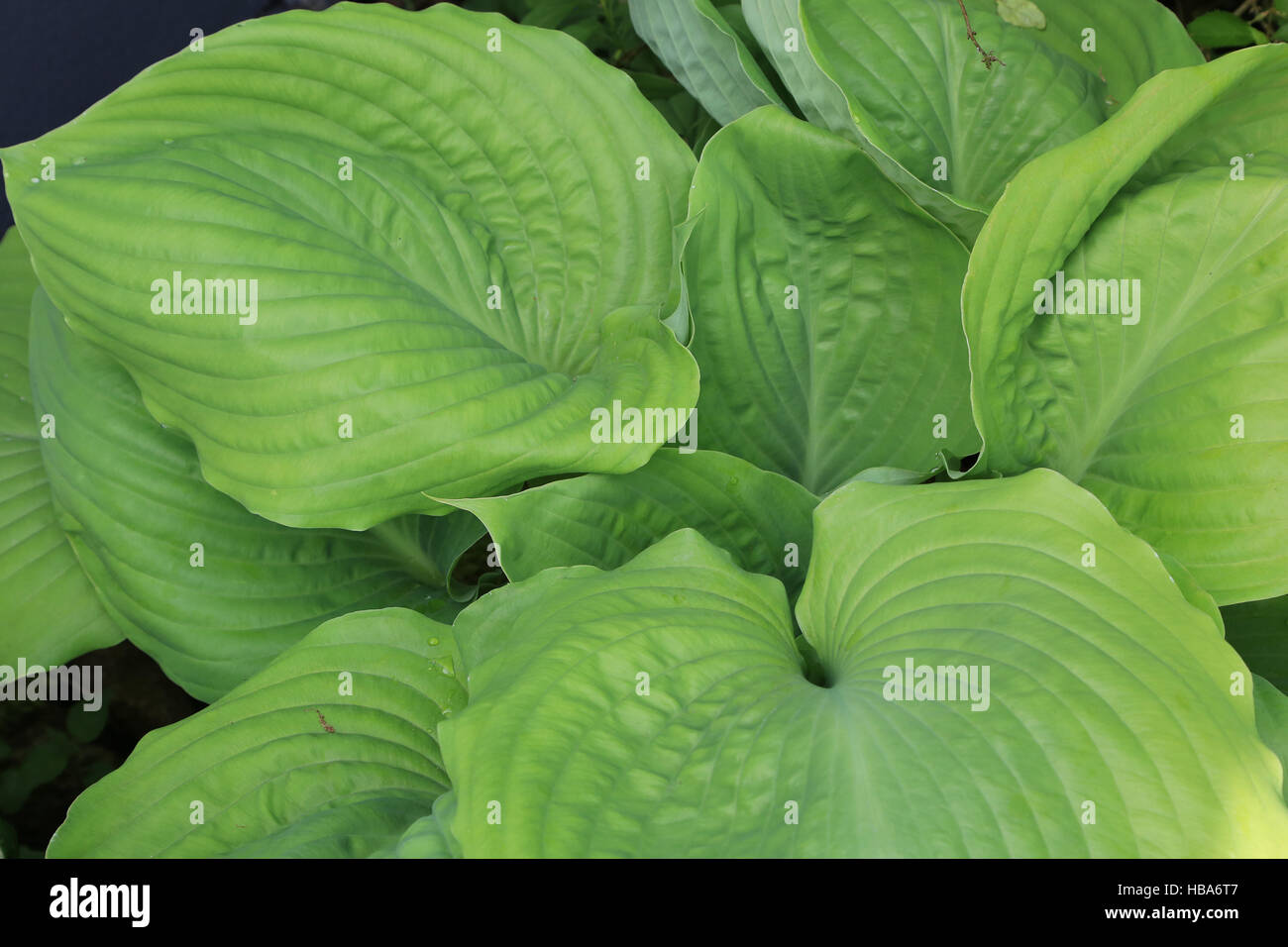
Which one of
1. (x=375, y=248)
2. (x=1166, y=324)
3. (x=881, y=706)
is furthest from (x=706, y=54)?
(x=881, y=706)

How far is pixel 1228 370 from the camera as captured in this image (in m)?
0.90

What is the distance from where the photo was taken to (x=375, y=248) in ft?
3.07

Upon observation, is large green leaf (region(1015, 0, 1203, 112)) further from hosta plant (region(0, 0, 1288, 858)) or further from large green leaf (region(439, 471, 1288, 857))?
large green leaf (region(439, 471, 1288, 857))

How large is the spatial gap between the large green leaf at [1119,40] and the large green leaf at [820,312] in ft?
1.08

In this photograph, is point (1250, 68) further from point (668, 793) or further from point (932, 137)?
point (668, 793)

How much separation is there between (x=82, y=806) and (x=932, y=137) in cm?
102

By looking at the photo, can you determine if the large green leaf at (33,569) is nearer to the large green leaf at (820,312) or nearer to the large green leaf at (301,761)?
the large green leaf at (301,761)

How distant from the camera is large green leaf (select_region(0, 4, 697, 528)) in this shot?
856mm

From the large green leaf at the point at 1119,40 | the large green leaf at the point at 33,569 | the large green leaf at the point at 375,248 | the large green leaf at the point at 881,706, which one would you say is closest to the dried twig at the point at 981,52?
the large green leaf at the point at 1119,40

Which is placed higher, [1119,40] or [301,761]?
[1119,40]

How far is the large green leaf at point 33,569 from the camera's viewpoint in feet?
3.53

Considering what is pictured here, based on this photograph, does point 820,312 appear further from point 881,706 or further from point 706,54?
point 881,706

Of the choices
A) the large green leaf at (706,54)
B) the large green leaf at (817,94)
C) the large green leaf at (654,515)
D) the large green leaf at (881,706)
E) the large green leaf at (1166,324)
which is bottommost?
the large green leaf at (881,706)

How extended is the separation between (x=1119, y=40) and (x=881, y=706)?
2.83ft
